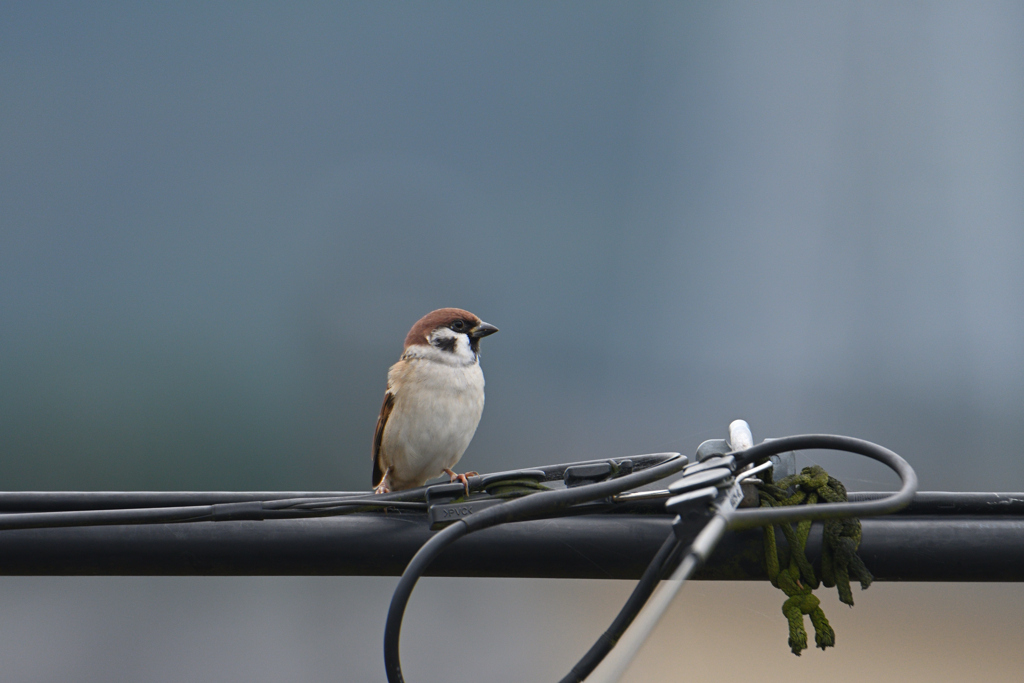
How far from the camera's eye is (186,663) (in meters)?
9.01

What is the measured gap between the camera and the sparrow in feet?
9.27

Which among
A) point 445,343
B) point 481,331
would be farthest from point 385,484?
point 481,331

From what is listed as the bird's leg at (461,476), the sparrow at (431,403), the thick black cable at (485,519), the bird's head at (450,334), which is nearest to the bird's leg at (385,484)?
the sparrow at (431,403)

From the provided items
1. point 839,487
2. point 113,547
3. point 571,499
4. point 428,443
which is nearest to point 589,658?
point 571,499

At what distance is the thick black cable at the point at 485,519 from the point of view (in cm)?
100

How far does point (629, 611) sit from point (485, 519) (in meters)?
0.25

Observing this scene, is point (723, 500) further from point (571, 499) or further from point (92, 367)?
point (92, 367)

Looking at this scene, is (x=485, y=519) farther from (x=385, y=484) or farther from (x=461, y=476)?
(x=385, y=484)

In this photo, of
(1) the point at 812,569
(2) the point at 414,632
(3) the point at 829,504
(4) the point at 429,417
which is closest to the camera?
(3) the point at 829,504

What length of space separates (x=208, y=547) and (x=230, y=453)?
8.91 m

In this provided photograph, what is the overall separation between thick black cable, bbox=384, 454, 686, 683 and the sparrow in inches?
64.5

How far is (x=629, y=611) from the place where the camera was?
3.65 ft

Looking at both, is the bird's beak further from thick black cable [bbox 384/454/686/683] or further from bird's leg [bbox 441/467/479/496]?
thick black cable [bbox 384/454/686/683]

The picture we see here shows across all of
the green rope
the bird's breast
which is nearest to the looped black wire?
the green rope
